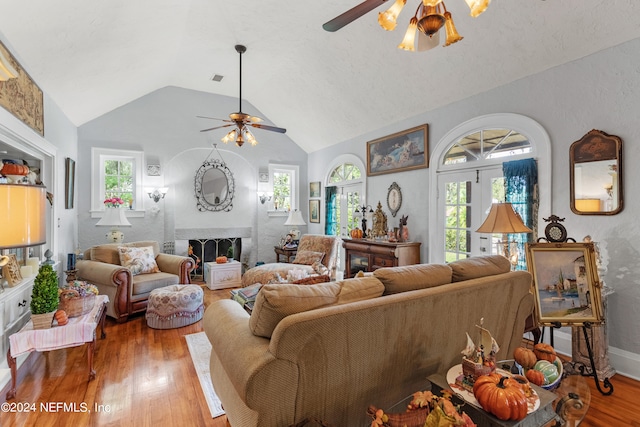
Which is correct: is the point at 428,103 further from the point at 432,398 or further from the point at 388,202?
the point at 432,398

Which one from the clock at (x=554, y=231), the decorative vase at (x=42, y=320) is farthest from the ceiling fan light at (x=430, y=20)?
the decorative vase at (x=42, y=320)

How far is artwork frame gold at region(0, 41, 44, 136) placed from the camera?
2.50 metres

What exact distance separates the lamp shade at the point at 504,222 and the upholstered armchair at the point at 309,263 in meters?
2.37

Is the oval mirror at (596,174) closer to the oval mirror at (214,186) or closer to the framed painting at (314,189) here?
the framed painting at (314,189)

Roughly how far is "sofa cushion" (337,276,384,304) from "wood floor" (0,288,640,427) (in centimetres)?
127

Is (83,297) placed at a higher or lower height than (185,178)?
lower

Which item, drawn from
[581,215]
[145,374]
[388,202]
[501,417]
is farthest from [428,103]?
[145,374]

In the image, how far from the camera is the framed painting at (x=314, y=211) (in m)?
7.16

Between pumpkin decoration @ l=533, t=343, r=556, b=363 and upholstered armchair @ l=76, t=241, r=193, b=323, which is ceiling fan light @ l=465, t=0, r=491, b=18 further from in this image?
upholstered armchair @ l=76, t=241, r=193, b=323

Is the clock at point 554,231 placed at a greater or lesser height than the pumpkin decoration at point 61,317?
greater

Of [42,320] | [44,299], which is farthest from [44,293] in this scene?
[42,320]

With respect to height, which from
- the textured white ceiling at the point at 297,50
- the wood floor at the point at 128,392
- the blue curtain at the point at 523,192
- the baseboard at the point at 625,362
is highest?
the textured white ceiling at the point at 297,50

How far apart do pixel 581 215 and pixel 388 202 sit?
2.67 meters

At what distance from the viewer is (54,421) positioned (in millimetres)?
2033
